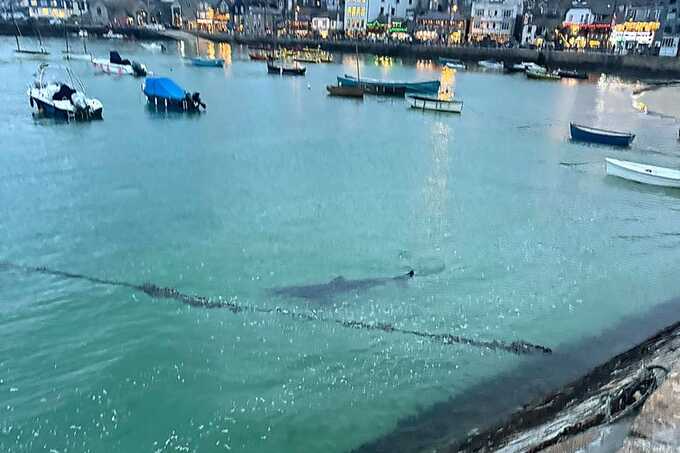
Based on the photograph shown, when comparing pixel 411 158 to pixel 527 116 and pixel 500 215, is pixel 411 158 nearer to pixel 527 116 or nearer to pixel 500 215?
pixel 500 215

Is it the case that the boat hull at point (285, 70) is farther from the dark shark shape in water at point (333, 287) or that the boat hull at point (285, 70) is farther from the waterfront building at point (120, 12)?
the waterfront building at point (120, 12)

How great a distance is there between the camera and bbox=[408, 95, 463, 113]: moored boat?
1464 inches

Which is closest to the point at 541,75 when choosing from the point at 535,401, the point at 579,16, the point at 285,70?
the point at 285,70

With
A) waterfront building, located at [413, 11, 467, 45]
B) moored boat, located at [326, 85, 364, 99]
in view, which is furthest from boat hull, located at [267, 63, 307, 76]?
waterfront building, located at [413, 11, 467, 45]

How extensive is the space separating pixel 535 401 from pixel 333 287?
503 cm

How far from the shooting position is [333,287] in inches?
466

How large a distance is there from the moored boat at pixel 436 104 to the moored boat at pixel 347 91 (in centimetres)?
532

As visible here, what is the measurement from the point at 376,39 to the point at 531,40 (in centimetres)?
3067

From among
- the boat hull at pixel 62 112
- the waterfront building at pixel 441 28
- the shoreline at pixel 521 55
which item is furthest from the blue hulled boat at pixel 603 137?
the waterfront building at pixel 441 28

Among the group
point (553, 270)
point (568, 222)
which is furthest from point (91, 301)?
point (568, 222)

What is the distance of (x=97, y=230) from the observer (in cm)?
1462

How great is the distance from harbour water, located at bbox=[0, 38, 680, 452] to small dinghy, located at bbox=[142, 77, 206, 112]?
609 centimetres

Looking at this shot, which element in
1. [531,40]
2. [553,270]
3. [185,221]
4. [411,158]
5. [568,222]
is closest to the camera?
[553,270]

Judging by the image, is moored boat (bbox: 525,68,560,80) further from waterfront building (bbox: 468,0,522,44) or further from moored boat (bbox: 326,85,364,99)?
waterfront building (bbox: 468,0,522,44)
